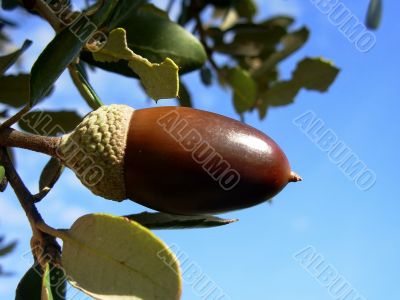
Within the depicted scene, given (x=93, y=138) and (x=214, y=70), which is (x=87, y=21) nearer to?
(x=93, y=138)

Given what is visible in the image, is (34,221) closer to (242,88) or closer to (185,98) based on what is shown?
(185,98)

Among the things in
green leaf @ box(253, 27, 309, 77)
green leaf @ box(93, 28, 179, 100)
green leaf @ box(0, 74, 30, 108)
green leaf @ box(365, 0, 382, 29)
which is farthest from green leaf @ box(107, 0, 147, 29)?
green leaf @ box(253, 27, 309, 77)

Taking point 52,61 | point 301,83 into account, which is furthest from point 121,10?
point 301,83

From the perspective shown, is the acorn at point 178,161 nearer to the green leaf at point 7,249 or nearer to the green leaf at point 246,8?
the green leaf at point 7,249

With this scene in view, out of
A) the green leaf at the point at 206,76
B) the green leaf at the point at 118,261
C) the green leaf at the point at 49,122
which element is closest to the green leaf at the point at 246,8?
the green leaf at the point at 206,76

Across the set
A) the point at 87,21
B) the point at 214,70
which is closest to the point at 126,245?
the point at 87,21

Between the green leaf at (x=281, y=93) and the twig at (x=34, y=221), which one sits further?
the green leaf at (x=281, y=93)
